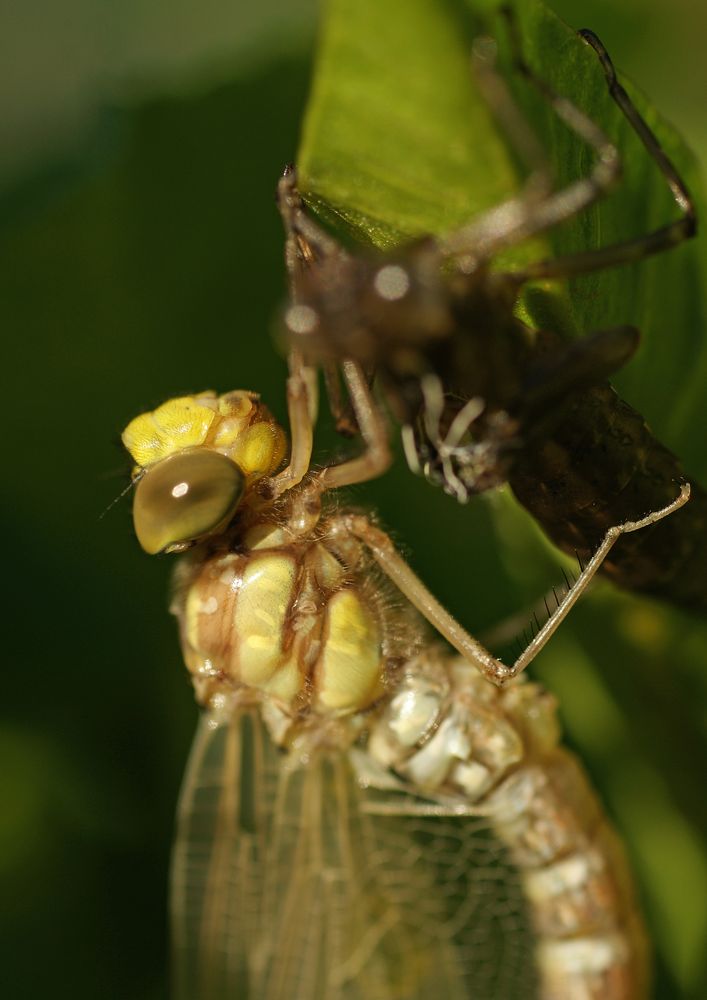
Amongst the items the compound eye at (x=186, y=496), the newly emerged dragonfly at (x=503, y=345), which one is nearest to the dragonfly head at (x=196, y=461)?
the compound eye at (x=186, y=496)

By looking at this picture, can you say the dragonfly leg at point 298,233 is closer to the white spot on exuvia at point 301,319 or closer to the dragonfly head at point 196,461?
the white spot on exuvia at point 301,319

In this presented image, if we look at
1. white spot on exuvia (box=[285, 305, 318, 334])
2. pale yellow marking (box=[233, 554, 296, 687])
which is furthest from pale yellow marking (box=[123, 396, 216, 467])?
white spot on exuvia (box=[285, 305, 318, 334])

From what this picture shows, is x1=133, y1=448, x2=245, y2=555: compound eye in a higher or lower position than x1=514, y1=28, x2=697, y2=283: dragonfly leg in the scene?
lower

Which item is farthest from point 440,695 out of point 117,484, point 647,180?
point 647,180

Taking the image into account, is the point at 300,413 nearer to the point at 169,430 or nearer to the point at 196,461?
the point at 196,461

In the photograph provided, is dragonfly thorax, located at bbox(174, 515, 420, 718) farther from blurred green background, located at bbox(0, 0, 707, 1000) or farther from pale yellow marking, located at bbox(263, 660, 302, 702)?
blurred green background, located at bbox(0, 0, 707, 1000)

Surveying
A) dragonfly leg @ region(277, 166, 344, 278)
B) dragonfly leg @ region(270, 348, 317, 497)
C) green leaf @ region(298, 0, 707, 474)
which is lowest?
dragonfly leg @ region(270, 348, 317, 497)

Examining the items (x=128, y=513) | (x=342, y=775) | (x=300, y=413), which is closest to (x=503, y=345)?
(x=300, y=413)

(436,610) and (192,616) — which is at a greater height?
(436,610)
